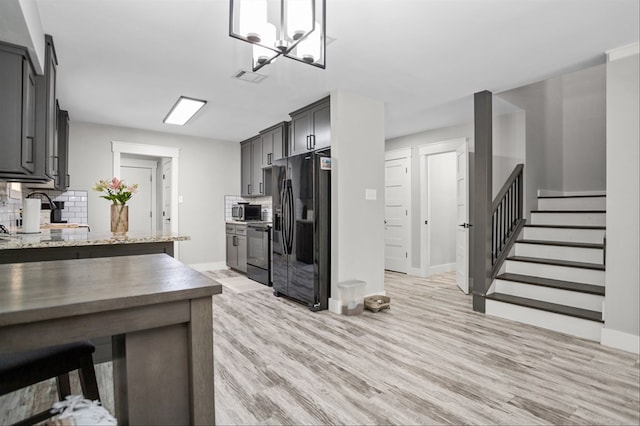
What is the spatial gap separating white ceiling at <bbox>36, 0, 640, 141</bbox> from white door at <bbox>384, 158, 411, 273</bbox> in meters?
1.77

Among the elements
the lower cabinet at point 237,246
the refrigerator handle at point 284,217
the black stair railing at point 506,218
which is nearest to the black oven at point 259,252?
the lower cabinet at point 237,246

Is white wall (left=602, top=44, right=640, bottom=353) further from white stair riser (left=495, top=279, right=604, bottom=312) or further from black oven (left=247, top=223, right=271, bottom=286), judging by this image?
black oven (left=247, top=223, right=271, bottom=286)

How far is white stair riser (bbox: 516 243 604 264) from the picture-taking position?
3.59 metres

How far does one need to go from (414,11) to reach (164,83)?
2.58 metres

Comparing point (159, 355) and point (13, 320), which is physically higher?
point (13, 320)

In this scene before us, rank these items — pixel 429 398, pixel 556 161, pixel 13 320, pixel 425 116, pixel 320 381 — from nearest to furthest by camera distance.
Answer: pixel 13 320
pixel 429 398
pixel 320 381
pixel 425 116
pixel 556 161

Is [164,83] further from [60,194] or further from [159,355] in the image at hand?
[159,355]

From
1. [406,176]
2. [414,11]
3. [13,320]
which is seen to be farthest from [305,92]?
[13,320]

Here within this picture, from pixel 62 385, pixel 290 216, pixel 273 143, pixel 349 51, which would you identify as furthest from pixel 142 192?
pixel 62 385

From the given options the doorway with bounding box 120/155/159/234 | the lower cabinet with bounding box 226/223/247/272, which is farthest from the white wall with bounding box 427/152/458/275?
the doorway with bounding box 120/155/159/234

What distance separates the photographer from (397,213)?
607cm

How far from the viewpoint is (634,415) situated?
189 centimetres

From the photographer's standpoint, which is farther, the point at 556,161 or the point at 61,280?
the point at 556,161

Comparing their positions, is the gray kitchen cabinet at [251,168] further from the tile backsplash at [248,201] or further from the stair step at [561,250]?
the stair step at [561,250]
